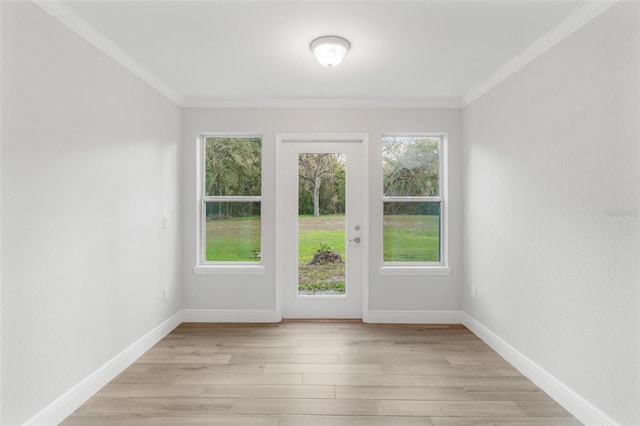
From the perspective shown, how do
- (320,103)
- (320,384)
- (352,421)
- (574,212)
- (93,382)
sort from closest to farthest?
(352,421), (574,212), (93,382), (320,384), (320,103)

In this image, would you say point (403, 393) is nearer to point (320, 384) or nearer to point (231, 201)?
point (320, 384)

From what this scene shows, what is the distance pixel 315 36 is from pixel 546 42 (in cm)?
158

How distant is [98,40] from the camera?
2.38 meters

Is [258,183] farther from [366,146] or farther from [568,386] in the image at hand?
[568,386]

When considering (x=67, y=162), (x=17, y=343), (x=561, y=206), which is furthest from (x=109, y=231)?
(x=561, y=206)

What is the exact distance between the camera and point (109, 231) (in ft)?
8.27

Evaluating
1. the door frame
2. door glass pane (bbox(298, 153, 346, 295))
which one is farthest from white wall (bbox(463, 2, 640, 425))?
door glass pane (bbox(298, 153, 346, 295))

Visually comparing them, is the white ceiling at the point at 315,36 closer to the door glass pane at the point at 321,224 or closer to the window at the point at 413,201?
the window at the point at 413,201

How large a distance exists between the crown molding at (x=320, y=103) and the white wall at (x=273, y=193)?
2.0 inches

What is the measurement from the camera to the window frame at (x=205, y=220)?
12.5 feet

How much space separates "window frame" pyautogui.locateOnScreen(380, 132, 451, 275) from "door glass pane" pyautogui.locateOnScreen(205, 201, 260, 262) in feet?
4.64

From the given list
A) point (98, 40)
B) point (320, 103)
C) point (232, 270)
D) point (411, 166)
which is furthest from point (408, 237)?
point (98, 40)

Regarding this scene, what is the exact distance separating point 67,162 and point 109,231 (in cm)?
60

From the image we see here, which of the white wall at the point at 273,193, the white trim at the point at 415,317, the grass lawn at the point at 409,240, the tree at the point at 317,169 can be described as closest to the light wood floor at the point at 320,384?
the white trim at the point at 415,317
